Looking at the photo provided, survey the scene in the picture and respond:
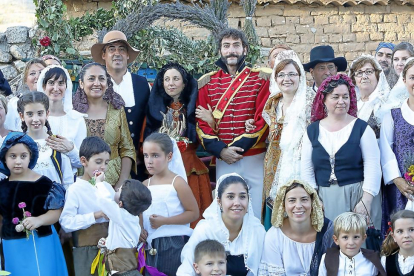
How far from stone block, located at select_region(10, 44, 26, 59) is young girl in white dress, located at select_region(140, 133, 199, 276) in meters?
4.20

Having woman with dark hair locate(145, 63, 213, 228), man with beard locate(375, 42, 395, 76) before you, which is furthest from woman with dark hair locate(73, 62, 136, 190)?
man with beard locate(375, 42, 395, 76)

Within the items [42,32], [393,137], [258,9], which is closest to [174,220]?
[393,137]

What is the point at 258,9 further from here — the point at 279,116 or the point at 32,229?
the point at 32,229

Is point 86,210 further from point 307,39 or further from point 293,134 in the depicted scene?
point 307,39

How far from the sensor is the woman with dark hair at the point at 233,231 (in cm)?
512

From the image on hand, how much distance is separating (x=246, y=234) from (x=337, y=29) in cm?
807

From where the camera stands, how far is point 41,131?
5.35 metres

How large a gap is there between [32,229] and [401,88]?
2.96 m

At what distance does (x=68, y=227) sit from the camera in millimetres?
5008

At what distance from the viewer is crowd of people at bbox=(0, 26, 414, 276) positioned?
16.2ft

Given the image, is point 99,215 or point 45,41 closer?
point 99,215

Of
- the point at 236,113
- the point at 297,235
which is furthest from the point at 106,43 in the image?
the point at 297,235

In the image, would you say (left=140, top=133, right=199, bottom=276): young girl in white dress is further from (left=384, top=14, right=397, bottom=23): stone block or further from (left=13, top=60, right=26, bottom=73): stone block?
(left=384, top=14, right=397, bottom=23): stone block

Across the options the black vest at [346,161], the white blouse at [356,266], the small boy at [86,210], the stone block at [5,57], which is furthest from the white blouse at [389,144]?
the stone block at [5,57]
